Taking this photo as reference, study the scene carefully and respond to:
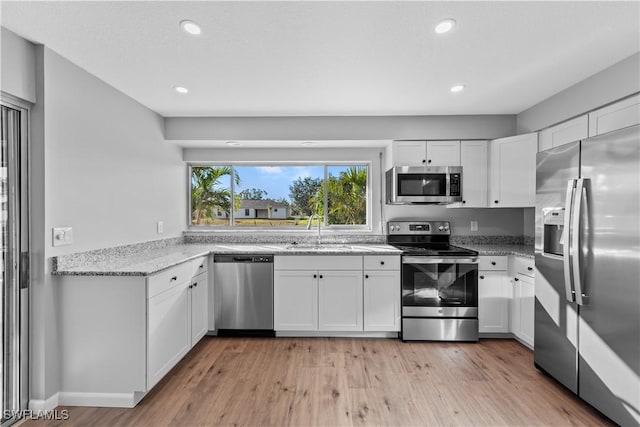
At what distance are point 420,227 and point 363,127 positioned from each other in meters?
1.33

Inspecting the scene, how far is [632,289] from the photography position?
1704mm

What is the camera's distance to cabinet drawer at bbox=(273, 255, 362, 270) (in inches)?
125

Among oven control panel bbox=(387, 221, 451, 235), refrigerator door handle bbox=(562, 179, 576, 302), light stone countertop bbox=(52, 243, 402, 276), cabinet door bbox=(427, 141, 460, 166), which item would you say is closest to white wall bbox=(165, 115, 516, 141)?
cabinet door bbox=(427, 141, 460, 166)

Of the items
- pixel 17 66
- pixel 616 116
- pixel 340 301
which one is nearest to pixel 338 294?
pixel 340 301

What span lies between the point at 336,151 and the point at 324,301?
71.4 inches

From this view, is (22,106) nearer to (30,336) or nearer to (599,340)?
(30,336)

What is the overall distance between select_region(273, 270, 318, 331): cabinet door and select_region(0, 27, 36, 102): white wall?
228 centimetres

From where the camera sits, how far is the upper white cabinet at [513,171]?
317cm

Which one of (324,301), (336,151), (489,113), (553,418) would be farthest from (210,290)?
(489,113)

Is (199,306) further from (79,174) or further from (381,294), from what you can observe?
(381,294)

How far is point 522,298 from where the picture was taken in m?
2.95

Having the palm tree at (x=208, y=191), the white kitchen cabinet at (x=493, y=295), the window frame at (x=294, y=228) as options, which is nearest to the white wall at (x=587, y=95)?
the white kitchen cabinet at (x=493, y=295)

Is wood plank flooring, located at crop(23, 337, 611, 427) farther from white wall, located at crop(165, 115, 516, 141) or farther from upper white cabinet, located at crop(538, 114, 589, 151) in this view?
white wall, located at crop(165, 115, 516, 141)

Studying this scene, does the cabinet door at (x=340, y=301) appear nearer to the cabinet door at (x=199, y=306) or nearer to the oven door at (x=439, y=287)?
the oven door at (x=439, y=287)
